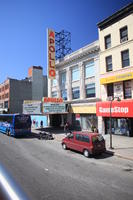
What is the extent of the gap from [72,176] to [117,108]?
539 inches

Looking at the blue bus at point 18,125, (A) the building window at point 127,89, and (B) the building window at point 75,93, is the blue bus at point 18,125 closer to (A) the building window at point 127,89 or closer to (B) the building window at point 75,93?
(B) the building window at point 75,93

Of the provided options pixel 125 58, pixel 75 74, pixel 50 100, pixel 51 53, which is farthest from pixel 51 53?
pixel 125 58

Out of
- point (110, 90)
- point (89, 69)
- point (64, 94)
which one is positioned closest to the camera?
point (110, 90)

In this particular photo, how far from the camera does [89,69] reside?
26938mm

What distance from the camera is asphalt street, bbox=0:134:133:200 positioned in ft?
22.4

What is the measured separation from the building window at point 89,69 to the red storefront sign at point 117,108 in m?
5.76

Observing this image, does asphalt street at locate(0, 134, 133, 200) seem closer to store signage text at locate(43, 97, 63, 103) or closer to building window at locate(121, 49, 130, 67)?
building window at locate(121, 49, 130, 67)

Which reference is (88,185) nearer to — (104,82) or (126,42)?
(104,82)

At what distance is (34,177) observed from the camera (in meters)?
8.62

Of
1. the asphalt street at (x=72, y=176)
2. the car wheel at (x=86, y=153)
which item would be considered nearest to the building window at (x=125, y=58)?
the asphalt street at (x=72, y=176)

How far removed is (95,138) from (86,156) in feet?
5.52

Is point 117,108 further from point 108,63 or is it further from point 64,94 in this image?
point 64,94

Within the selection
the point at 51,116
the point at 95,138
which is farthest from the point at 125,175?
the point at 51,116

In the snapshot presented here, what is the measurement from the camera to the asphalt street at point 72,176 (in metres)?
6.84
